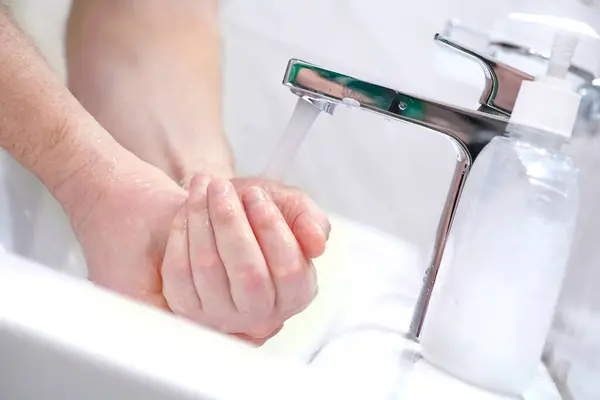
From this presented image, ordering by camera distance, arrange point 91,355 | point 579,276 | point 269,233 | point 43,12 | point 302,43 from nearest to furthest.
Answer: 1. point 91,355
2. point 269,233
3. point 579,276
4. point 43,12
5. point 302,43

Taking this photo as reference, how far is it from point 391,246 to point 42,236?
38cm

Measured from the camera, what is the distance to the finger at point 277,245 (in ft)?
1.33

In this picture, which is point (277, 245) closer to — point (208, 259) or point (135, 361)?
point (208, 259)

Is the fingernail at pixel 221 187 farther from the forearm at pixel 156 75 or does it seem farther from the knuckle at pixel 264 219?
the forearm at pixel 156 75

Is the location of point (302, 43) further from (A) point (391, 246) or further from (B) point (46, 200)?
(B) point (46, 200)

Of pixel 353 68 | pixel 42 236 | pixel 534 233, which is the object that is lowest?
pixel 42 236

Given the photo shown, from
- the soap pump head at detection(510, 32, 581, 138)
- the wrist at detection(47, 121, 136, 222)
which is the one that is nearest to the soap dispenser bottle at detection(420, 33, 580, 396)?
the soap pump head at detection(510, 32, 581, 138)

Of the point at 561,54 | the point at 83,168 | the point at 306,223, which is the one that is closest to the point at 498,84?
the point at 561,54

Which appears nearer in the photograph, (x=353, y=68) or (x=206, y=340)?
(x=206, y=340)

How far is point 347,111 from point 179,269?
0.42 m

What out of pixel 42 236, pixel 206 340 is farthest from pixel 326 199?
A: pixel 206 340

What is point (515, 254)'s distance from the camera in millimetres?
407

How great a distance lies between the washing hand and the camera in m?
0.40

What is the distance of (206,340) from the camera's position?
293mm
